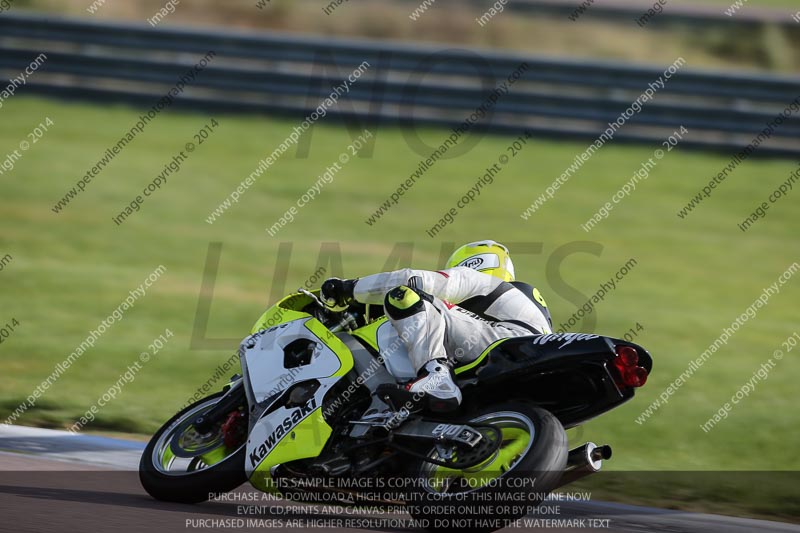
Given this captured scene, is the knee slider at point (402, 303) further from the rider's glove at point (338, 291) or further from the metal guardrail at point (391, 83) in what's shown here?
the metal guardrail at point (391, 83)

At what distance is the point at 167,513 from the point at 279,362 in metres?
0.96

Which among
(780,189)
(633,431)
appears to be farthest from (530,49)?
(633,431)

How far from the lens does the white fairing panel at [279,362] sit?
5.71m

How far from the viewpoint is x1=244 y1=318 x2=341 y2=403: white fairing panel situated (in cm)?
571

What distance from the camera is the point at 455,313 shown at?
5.67 meters

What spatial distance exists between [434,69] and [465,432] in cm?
1207

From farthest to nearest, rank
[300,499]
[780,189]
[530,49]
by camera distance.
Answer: [530,49] → [780,189] → [300,499]

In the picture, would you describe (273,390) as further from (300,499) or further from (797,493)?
(797,493)

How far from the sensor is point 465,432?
5.09 m

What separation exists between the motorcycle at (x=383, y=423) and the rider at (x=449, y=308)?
5.5 inches

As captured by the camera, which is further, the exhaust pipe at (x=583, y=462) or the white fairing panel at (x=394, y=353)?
the white fairing panel at (x=394, y=353)

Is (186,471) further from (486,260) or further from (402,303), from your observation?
(486,260)

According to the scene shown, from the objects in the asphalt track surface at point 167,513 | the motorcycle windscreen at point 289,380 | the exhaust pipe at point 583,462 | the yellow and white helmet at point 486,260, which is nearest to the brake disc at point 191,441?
the asphalt track surface at point 167,513

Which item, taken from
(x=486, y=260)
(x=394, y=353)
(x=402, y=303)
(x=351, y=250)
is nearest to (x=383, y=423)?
(x=394, y=353)
